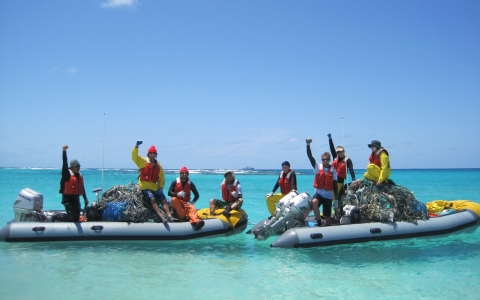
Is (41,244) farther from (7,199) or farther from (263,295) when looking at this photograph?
(7,199)

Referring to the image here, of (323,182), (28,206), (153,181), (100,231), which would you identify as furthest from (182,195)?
(28,206)

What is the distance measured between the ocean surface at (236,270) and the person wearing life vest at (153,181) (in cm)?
70

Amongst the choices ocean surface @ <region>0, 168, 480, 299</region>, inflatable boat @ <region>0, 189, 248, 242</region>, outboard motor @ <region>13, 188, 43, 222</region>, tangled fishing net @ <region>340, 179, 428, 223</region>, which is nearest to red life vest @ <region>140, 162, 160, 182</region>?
inflatable boat @ <region>0, 189, 248, 242</region>

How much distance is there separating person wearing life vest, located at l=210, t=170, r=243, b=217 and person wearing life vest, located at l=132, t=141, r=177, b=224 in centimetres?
108

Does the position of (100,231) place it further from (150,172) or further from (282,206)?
(282,206)

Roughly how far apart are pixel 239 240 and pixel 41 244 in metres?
3.97

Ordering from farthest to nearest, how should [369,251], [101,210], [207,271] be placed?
[101,210], [369,251], [207,271]

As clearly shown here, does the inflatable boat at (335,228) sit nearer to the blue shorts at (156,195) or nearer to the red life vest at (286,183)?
the red life vest at (286,183)

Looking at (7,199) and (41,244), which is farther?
(7,199)

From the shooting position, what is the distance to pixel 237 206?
8.74 metres

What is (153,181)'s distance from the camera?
27.4ft

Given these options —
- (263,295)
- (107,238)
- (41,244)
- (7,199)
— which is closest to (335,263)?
(263,295)

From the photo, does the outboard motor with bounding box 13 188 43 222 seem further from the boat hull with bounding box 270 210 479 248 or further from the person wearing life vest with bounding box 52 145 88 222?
the boat hull with bounding box 270 210 479 248

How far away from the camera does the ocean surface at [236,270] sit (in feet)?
18.1
